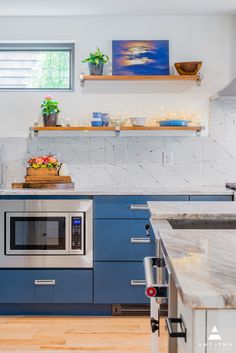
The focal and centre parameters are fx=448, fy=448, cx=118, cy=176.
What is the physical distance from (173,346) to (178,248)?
0.24 m

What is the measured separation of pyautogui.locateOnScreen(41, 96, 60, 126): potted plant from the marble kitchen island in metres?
2.57

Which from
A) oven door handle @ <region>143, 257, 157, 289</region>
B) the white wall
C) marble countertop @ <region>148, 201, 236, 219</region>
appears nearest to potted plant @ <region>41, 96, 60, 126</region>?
the white wall

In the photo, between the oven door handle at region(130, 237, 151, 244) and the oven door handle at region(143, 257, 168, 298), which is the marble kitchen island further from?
the oven door handle at region(130, 237, 151, 244)

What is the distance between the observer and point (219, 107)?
3871 millimetres

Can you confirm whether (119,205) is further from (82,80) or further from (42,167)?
(82,80)

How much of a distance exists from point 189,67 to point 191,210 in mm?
2152

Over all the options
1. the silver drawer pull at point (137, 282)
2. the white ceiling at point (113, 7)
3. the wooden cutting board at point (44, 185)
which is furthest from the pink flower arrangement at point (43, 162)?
the white ceiling at point (113, 7)

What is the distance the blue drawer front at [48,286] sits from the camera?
3.27 meters

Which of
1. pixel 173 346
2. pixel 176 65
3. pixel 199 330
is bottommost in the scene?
pixel 173 346

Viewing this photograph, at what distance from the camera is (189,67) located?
373 cm

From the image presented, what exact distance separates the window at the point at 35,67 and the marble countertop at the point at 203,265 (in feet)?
9.53

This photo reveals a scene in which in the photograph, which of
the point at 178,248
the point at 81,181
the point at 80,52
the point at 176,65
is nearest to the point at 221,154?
the point at 176,65

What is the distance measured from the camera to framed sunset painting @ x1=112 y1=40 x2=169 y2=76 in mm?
3836

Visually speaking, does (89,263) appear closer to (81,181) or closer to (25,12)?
(81,181)
